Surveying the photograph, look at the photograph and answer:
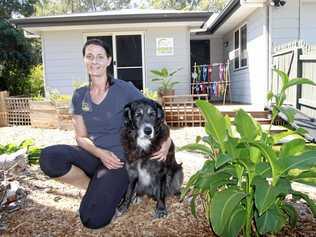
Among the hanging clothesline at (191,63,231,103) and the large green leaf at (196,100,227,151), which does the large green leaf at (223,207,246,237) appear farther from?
the hanging clothesline at (191,63,231,103)

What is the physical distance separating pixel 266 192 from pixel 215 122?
1.94 ft

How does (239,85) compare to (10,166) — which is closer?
(10,166)

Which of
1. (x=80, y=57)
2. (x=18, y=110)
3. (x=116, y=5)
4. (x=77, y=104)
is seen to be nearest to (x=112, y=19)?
(x=80, y=57)

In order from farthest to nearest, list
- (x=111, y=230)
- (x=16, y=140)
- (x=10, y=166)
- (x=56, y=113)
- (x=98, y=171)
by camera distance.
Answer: (x=56, y=113), (x=16, y=140), (x=10, y=166), (x=98, y=171), (x=111, y=230)

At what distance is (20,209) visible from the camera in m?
3.40

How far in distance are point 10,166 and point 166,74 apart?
6.36 metres

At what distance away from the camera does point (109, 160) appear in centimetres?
324

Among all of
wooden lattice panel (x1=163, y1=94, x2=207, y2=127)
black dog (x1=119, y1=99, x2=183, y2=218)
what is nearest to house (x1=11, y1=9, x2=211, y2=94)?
wooden lattice panel (x1=163, y1=94, x2=207, y2=127)

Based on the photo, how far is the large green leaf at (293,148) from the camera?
2221mm

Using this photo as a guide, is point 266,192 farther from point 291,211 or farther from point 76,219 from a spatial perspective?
point 76,219

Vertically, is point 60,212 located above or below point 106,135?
below

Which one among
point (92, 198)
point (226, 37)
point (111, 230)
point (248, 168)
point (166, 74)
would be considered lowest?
point (111, 230)

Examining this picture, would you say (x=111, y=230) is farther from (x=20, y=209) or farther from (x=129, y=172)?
(x=20, y=209)

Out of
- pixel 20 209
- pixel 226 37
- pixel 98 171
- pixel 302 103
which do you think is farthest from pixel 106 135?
pixel 226 37
